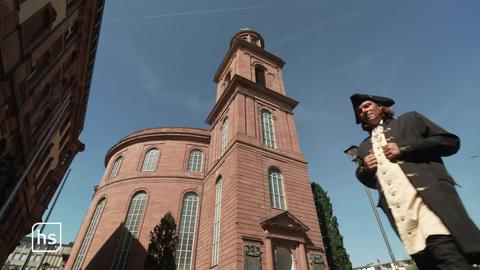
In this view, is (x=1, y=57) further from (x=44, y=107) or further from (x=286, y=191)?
(x=286, y=191)

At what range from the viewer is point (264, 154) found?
18109mm

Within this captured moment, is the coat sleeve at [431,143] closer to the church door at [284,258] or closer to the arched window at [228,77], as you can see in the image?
the church door at [284,258]

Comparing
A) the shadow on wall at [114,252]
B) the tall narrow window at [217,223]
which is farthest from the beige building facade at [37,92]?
the tall narrow window at [217,223]

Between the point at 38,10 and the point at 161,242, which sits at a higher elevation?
the point at 38,10

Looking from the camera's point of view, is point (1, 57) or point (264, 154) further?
point (264, 154)

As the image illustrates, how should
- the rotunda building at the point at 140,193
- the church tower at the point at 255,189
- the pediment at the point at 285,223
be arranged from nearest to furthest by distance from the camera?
the church tower at the point at 255,189, the pediment at the point at 285,223, the rotunda building at the point at 140,193

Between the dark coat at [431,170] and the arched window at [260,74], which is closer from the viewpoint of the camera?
the dark coat at [431,170]

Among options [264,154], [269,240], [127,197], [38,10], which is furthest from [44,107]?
[269,240]

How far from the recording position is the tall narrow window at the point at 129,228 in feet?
62.2

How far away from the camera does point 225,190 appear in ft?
55.0

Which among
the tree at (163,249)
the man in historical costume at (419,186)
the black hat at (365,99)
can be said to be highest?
the tree at (163,249)

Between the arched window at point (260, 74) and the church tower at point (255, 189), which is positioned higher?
the arched window at point (260, 74)

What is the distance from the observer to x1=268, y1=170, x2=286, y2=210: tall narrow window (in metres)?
16.2

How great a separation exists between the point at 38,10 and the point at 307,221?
19045 mm
